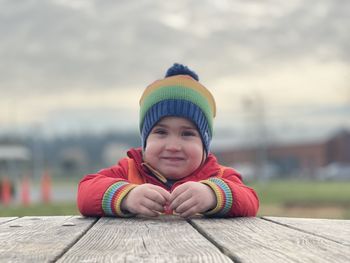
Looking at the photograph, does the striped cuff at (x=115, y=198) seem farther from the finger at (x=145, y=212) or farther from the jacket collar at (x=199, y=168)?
the jacket collar at (x=199, y=168)

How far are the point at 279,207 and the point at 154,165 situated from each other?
12.4 meters

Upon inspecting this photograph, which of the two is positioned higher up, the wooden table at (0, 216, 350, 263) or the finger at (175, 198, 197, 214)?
the finger at (175, 198, 197, 214)

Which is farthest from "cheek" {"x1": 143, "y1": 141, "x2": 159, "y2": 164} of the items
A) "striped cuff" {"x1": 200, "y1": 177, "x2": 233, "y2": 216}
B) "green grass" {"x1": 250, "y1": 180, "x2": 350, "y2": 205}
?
"green grass" {"x1": 250, "y1": 180, "x2": 350, "y2": 205}

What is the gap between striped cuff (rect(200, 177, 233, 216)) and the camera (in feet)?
8.27

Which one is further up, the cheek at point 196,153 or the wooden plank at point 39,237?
the cheek at point 196,153

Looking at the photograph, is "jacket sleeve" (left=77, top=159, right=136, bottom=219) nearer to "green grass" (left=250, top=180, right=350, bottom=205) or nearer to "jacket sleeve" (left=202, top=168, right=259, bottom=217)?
"jacket sleeve" (left=202, top=168, right=259, bottom=217)

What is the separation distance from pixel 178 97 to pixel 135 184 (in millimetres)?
477

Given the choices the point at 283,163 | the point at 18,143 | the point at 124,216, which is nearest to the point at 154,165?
the point at 124,216

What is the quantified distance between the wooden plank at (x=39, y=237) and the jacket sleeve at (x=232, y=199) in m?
0.51

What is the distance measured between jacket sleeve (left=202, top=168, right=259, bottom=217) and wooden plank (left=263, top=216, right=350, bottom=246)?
0.44 feet

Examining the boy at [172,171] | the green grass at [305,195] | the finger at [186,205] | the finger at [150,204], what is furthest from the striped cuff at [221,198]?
the green grass at [305,195]

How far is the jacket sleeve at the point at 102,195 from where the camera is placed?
2.59m

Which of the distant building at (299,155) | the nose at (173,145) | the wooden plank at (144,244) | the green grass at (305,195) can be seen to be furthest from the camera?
the distant building at (299,155)

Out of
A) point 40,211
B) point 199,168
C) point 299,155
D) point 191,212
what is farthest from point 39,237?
point 299,155
